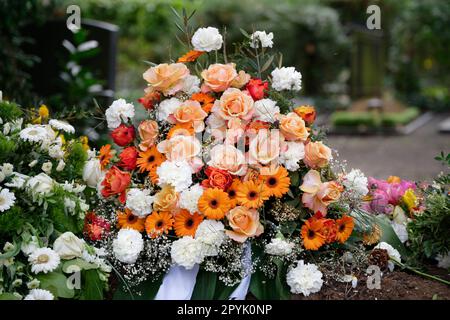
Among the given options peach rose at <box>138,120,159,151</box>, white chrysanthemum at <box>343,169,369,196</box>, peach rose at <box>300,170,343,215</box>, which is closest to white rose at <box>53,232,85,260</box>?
peach rose at <box>138,120,159,151</box>

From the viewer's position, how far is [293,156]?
2555mm

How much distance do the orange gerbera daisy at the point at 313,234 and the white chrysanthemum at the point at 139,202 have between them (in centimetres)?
61

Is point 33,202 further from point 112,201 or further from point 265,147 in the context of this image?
point 265,147

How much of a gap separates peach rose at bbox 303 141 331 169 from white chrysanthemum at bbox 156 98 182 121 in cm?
58

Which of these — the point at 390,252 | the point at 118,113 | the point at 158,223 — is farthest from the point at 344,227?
the point at 118,113

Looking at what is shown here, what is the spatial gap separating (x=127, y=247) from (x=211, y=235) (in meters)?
0.32

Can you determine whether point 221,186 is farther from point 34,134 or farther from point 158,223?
point 34,134

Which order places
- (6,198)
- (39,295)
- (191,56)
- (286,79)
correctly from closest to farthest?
(39,295), (6,198), (286,79), (191,56)

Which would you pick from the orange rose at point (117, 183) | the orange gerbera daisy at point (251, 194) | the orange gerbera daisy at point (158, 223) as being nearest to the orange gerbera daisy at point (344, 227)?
the orange gerbera daisy at point (251, 194)

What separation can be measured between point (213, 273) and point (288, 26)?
1479 cm

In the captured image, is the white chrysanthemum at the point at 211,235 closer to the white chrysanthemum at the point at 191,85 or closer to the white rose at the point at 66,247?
the white rose at the point at 66,247

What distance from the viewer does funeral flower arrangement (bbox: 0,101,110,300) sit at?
2.31 metres

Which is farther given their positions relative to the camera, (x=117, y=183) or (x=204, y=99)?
(x=204, y=99)

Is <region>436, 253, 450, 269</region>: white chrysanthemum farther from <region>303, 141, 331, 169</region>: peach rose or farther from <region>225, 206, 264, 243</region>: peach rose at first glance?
<region>225, 206, 264, 243</region>: peach rose
